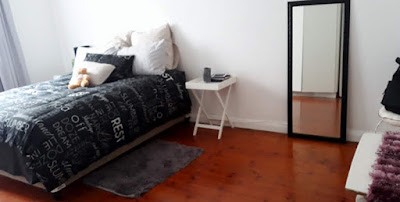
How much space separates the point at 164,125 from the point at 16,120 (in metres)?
1.40

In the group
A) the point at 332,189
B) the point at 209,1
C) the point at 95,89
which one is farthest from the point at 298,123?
the point at 95,89

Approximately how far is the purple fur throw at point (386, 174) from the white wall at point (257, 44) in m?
1.04

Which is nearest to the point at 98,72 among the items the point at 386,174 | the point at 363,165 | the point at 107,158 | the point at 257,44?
the point at 107,158

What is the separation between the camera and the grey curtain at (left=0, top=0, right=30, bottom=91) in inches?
146

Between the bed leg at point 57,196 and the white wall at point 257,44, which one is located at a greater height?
the white wall at point 257,44

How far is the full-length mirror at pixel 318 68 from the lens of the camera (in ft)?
8.29

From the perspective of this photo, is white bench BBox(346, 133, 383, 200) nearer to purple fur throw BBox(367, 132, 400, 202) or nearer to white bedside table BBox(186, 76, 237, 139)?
purple fur throw BBox(367, 132, 400, 202)

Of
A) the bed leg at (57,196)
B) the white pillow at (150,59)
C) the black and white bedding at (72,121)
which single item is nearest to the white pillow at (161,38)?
the white pillow at (150,59)

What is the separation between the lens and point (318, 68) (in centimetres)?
269

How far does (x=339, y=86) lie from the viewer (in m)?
2.63

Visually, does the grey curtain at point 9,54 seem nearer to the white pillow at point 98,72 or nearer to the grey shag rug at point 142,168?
the white pillow at point 98,72

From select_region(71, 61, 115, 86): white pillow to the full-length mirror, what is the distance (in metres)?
1.70

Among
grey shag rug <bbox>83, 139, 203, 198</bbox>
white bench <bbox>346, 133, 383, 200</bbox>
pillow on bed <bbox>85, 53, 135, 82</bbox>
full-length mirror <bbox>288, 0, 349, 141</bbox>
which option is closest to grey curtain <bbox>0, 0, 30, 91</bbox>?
pillow on bed <bbox>85, 53, 135, 82</bbox>

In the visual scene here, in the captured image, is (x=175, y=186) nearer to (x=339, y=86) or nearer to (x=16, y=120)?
(x=16, y=120)
